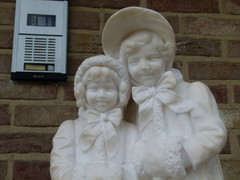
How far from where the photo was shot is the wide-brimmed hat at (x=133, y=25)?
4.05 feet

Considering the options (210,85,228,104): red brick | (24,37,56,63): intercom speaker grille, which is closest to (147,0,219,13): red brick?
(210,85,228,104): red brick

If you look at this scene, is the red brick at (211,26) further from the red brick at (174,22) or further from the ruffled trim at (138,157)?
the ruffled trim at (138,157)

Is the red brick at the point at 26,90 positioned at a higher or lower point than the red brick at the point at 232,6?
lower

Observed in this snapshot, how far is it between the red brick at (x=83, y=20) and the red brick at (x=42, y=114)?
0.35 meters

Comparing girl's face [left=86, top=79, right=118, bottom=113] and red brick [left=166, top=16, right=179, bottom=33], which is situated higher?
red brick [left=166, top=16, right=179, bottom=33]

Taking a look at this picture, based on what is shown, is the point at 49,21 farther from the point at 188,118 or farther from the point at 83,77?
the point at 188,118

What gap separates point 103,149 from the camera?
1.19m

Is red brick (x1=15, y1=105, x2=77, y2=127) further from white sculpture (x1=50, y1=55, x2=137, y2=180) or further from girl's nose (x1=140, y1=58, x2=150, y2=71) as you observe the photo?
girl's nose (x1=140, y1=58, x2=150, y2=71)

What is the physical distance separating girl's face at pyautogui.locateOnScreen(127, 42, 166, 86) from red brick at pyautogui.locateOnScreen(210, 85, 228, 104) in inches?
29.7

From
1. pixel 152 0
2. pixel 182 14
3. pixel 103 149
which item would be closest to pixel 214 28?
pixel 182 14

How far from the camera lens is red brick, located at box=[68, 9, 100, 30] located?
199 centimetres

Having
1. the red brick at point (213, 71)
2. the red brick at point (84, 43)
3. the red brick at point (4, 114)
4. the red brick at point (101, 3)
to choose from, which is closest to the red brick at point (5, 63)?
the red brick at point (4, 114)

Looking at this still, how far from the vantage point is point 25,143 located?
1812mm

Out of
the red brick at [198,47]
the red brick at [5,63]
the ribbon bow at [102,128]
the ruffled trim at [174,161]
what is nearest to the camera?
the ruffled trim at [174,161]
